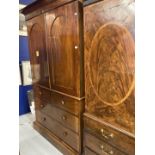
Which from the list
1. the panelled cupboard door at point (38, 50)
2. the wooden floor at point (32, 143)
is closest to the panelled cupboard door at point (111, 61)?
the panelled cupboard door at point (38, 50)

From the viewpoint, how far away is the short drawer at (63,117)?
1.81 metres

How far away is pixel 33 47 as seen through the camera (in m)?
2.40

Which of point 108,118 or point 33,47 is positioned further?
point 33,47

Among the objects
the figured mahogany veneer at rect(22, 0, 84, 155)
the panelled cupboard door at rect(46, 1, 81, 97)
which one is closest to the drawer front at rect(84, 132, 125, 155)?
the figured mahogany veneer at rect(22, 0, 84, 155)

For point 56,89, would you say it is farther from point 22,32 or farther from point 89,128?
point 22,32

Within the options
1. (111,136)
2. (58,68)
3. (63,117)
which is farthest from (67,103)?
(111,136)

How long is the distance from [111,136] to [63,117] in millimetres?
746

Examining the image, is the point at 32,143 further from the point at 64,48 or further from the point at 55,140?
the point at 64,48

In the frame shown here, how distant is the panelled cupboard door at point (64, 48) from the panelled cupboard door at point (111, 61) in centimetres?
17

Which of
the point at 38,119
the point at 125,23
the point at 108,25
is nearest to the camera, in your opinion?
the point at 125,23

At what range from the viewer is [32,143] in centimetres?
228
